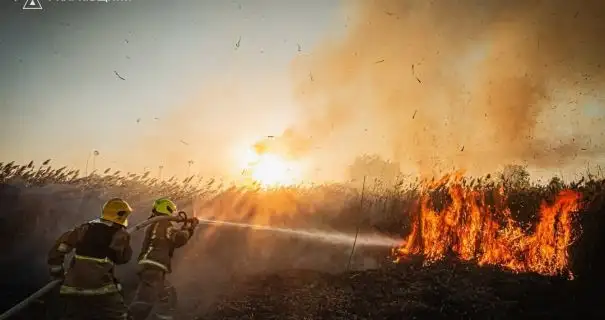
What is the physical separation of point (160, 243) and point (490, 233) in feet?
34.9

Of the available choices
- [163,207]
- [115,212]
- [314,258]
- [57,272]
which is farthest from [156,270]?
[314,258]

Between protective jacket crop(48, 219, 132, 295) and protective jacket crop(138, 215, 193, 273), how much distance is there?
1976mm

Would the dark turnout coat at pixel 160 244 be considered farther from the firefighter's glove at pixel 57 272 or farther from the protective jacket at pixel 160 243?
the firefighter's glove at pixel 57 272

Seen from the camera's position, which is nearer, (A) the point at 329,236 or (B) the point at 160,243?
(B) the point at 160,243

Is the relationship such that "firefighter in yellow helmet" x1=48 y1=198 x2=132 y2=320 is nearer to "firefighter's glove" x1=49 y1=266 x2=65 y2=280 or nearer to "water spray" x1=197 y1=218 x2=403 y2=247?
"firefighter's glove" x1=49 y1=266 x2=65 y2=280

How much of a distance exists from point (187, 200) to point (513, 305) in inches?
499

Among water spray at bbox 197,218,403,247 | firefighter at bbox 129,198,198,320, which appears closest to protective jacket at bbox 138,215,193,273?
firefighter at bbox 129,198,198,320

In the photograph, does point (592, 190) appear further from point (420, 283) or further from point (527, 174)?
point (420, 283)

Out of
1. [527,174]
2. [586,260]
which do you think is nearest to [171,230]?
[586,260]

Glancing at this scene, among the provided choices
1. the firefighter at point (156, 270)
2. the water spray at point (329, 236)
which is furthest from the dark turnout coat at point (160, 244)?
the water spray at point (329, 236)

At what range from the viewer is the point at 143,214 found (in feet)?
53.1

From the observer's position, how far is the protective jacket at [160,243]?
8.48 m

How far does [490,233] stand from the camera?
1436 centimetres

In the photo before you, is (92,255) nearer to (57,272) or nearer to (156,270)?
(57,272)
